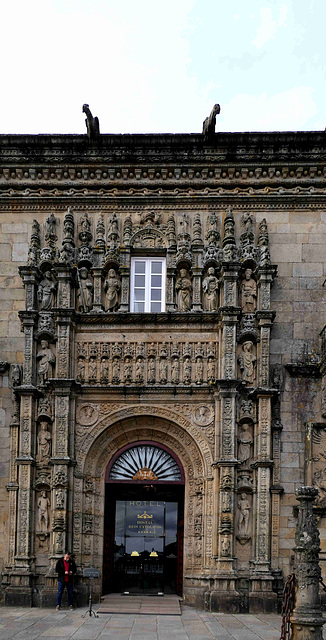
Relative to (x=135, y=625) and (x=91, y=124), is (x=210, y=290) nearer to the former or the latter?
(x=91, y=124)

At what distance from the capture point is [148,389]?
16078 millimetres

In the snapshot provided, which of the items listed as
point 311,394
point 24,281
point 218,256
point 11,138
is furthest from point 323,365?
point 11,138

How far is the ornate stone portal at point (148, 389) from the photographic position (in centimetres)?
1545

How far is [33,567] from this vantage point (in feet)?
50.8

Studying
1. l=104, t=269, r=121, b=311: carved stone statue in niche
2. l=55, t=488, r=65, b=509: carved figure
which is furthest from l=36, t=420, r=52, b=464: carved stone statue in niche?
l=104, t=269, r=121, b=311: carved stone statue in niche

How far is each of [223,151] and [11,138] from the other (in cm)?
502

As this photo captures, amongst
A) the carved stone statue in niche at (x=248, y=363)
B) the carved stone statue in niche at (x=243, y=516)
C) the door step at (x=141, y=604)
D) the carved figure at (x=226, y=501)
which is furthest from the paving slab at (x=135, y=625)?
the carved stone statue in niche at (x=248, y=363)

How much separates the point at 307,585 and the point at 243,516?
5066mm

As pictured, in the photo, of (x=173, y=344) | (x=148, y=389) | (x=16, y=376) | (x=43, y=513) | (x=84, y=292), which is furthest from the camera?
(x=84, y=292)

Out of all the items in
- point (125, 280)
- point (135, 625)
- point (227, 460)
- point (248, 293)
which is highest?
point (125, 280)

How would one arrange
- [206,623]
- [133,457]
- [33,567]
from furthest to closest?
[133,457] → [33,567] → [206,623]

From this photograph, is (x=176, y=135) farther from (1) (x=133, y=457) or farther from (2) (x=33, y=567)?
(2) (x=33, y=567)

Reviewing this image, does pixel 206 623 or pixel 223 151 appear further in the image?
pixel 223 151

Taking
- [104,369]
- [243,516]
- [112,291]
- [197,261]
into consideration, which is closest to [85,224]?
[112,291]
